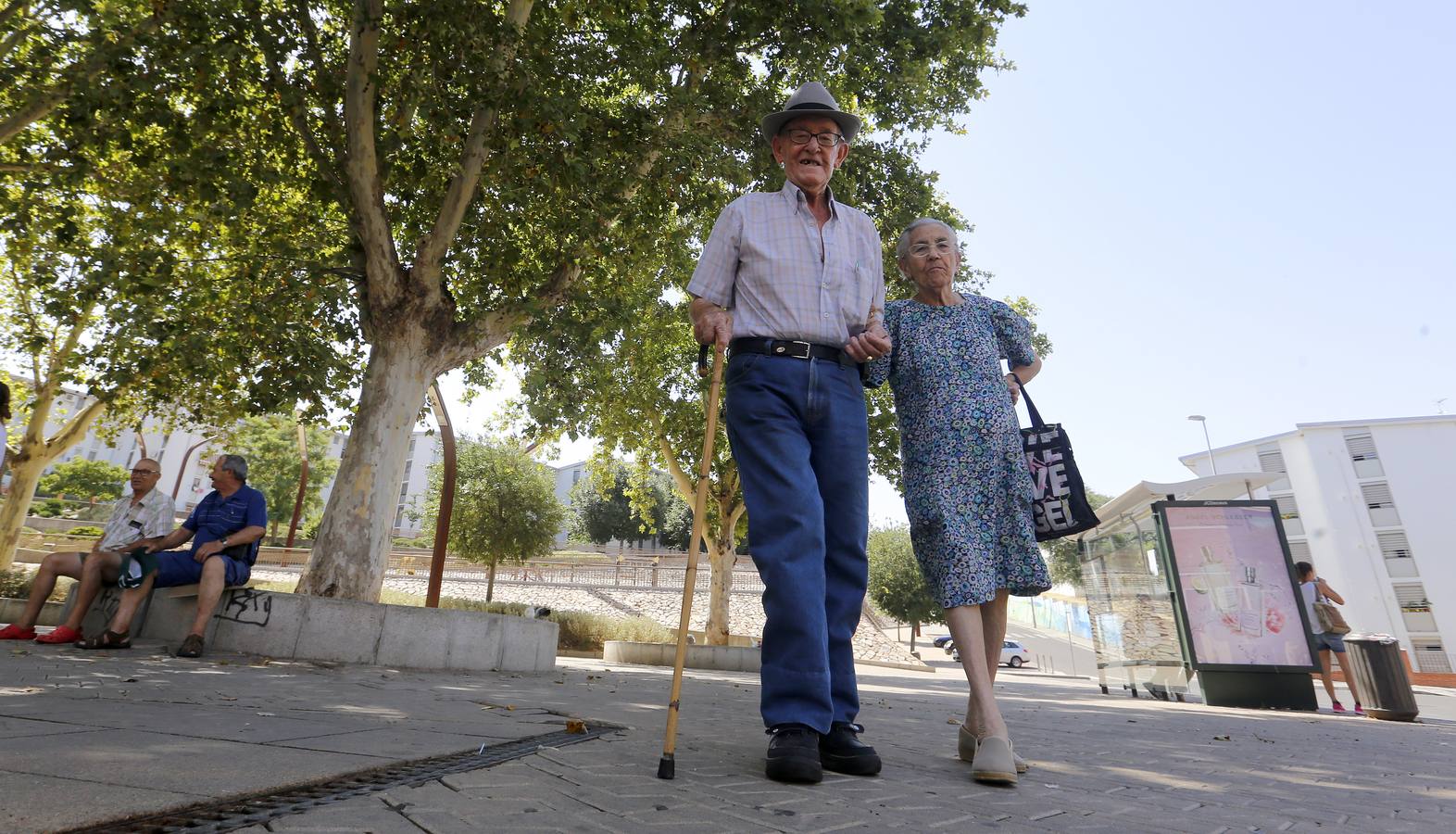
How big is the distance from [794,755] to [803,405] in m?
1.21

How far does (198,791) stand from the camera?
1.63 meters

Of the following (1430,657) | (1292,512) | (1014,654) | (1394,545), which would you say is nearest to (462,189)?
(1014,654)

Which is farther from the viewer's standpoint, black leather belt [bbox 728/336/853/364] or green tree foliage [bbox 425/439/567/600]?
green tree foliage [bbox 425/439/567/600]

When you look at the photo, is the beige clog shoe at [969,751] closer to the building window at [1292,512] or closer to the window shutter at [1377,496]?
the building window at [1292,512]

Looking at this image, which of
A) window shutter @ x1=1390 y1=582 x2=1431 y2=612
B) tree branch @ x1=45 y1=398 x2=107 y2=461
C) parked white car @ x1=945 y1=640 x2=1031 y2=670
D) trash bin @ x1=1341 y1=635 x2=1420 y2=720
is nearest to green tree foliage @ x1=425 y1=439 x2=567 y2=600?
tree branch @ x1=45 y1=398 x2=107 y2=461

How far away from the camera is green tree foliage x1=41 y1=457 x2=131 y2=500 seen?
55.6 meters

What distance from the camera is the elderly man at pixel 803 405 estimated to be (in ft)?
8.29

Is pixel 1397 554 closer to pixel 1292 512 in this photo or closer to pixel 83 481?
pixel 1292 512

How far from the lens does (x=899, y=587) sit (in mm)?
37125

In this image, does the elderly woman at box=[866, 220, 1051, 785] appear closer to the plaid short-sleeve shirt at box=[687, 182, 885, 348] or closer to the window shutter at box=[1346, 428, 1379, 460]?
the plaid short-sleeve shirt at box=[687, 182, 885, 348]

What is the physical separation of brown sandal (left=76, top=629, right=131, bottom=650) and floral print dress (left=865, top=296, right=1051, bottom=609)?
6.29m

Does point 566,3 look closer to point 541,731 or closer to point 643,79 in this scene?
point 643,79

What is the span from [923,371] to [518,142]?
21.3 ft

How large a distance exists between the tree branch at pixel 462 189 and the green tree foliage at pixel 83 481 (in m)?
63.5
